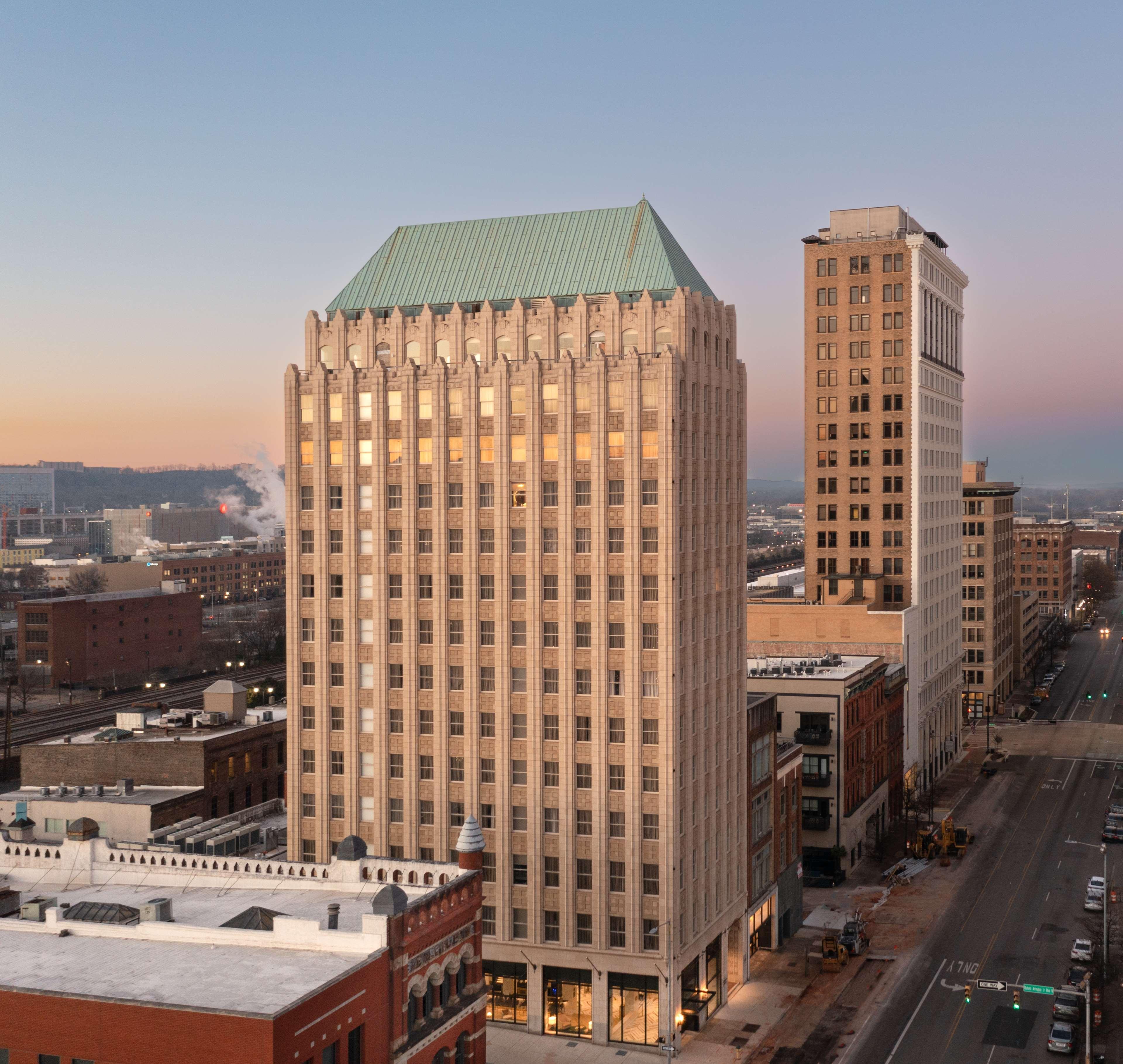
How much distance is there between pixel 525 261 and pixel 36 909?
5125 cm

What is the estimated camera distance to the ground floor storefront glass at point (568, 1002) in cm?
8256

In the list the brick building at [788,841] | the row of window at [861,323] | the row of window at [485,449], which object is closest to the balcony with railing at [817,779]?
the brick building at [788,841]

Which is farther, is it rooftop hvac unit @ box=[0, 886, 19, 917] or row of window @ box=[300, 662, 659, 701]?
row of window @ box=[300, 662, 659, 701]

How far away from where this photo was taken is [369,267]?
94250mm

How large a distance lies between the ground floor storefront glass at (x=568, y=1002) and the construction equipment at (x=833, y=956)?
21349 millimetres

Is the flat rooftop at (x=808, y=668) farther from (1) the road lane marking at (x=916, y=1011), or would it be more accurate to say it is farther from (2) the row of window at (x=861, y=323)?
(2) the row of window at (x=861, y=323)

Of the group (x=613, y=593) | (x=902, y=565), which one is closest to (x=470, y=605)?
(x=613, y=593)

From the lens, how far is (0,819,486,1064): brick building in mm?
48656

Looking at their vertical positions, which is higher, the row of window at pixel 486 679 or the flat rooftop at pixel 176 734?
the row of window at pixel 486 679

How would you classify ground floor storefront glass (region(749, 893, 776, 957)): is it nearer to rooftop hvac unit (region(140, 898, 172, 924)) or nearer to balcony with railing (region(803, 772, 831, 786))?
balcony with railing (region(803, 772, 831, 786))

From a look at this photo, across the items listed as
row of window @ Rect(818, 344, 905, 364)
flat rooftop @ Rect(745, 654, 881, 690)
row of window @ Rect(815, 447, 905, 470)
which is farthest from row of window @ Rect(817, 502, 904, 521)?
flat rooftop @ Rect(745, 654, 881, 690)

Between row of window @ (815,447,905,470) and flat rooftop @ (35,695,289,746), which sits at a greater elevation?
row of window @ (815,447,905,470)

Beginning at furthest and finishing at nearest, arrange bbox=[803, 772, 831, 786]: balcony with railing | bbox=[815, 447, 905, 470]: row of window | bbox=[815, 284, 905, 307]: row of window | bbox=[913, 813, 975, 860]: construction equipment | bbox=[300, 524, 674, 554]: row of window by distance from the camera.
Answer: bbox=[815, 447, 905, 470]: row of window
bbox=[815, 284, 905, 307]: row of window
bbox=[913, 813, 975, 860]: construction equipment
bbox=[803, 772, 831, 786]: balcony with railing
bbox=[300, 524, 674, 554]: row of window

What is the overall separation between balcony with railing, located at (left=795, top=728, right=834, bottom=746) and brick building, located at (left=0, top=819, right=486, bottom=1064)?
59364mm
